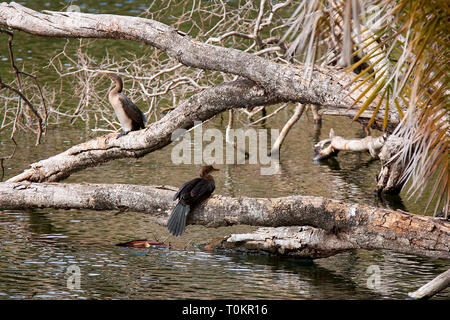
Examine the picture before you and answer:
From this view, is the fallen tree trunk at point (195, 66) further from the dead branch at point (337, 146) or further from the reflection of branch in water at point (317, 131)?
the reflection of branch in water at point (317, 131)

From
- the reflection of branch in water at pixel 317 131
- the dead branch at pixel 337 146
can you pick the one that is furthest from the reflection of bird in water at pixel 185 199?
the reflection of branch in water at pixel 317 131

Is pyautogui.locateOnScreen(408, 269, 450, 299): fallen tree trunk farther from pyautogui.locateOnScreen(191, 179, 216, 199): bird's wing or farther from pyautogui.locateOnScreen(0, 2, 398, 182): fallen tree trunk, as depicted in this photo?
pyautogui.locateOnScreen(191, 179, 216, 199): bird's wing

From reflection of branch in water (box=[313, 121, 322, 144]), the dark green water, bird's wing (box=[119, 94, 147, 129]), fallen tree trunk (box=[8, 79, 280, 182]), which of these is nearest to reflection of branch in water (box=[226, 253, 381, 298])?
the dark green water

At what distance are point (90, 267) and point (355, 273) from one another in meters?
2.26

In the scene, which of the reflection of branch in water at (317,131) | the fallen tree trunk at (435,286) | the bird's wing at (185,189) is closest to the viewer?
the fallen tree trunk at (435,286)

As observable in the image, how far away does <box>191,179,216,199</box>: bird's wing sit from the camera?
6.18 metres

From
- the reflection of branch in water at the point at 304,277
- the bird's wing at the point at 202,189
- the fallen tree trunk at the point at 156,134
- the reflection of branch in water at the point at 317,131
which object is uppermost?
the reflection of branch in water at the point at 317,131

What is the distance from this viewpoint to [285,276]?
244 inches

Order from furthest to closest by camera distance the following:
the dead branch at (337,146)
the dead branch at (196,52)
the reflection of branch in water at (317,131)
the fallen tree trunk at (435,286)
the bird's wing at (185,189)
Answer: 1. the reflection of branch in water at (317,131)
2. the dead branch at (337,146)
3. the dead branch at (196,52)
4. the bird's wing at (185,189)
5. the fallen tree trunk at (435,286)

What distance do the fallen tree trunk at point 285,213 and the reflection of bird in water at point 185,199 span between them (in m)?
0.10

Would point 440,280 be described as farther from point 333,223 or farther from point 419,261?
point 419,261

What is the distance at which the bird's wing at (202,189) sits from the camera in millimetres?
6184

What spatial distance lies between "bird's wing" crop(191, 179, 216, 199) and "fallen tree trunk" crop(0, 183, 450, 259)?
3.2 inches
